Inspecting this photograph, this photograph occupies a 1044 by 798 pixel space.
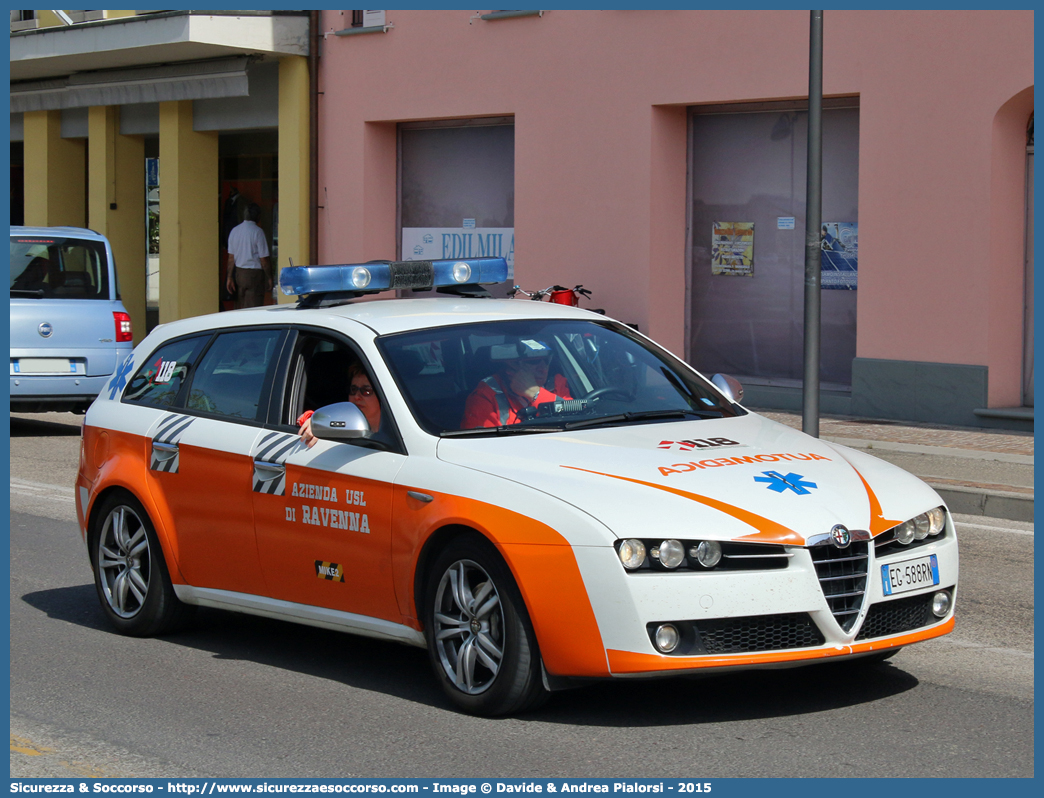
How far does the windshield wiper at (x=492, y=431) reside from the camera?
5.84 meters

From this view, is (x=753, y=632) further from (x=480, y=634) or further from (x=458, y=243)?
(x=458, y=243)

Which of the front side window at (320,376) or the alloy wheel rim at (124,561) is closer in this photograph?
the front side window at (320,376)

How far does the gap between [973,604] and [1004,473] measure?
4.29m

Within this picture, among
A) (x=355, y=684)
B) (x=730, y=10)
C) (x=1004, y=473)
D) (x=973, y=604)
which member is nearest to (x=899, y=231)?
(x=730, y=10)

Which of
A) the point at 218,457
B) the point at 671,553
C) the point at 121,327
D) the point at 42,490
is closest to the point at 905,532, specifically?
the point at 671,553

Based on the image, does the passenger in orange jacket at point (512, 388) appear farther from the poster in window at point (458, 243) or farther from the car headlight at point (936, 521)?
the poster in window at point (458, 243)

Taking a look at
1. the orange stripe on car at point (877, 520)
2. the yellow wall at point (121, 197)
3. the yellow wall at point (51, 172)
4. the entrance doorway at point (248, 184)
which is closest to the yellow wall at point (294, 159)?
the entrance doorway at point (248, 184)

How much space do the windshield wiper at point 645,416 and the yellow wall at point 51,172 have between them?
78.1 ft

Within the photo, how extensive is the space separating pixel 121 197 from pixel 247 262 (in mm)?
4269

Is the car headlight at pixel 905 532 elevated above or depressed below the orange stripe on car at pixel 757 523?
below

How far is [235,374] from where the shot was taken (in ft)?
22.4

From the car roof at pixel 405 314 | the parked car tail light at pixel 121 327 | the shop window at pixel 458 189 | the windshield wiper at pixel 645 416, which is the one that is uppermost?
the shop window at pixel 458 189

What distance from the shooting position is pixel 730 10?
1686cm

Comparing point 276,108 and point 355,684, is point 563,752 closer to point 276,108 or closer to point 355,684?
point 355,684
